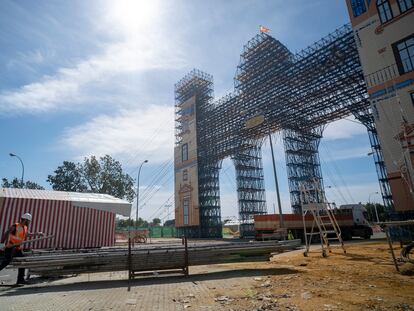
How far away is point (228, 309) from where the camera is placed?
209 inches

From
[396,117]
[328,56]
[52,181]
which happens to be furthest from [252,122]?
[52,181]

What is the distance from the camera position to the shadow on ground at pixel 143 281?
302 inches

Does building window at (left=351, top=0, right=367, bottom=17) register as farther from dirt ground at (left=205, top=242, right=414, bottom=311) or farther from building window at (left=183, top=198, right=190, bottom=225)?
building window at (left=183, top=198, right=190, bottom=225)

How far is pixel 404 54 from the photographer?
1933cm

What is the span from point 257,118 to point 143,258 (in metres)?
32.4

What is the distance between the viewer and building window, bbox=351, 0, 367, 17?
Result: 72.9 ft

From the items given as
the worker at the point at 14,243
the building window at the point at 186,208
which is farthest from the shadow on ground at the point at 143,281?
the building window at the point at 186,208

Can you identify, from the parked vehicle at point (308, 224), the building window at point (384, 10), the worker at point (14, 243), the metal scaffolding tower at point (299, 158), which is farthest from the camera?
the metal scaffolding tower at point (299, 158)

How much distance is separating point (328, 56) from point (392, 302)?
2907cm

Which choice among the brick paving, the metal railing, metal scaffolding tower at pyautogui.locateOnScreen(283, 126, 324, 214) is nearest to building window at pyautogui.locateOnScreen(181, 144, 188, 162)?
metal scaffolding tower at pyautogui.locateOnScreen(283, 126, 324, 214)

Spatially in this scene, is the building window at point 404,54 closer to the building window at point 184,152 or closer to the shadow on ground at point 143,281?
the shadow on ground at point 143,281

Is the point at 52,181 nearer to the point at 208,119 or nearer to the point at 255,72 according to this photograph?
the point at 208,119

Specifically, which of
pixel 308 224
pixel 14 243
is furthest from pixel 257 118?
pixel 14 243

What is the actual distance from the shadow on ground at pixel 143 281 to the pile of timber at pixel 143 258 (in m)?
0.37
